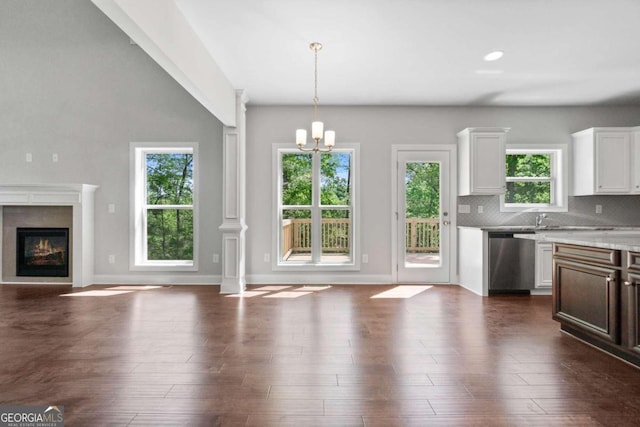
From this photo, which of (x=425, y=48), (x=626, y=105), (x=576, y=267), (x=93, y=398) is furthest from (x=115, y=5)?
(x=626, y=105)

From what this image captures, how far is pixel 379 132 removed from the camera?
19.8 ft

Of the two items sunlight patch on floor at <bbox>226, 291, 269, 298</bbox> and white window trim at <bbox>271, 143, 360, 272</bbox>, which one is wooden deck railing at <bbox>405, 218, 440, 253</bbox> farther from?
sunlight patch on floor at <bbox>226, 291, 269, 298</bbox>

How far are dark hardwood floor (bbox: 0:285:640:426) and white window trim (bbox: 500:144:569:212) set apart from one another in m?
1.89

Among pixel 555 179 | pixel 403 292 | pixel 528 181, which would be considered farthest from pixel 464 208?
pixel 403 292

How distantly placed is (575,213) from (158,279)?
641cm

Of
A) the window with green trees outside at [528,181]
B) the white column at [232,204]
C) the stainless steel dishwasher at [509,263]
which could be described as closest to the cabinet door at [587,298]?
the stainless steel dishwasher at [509,263]

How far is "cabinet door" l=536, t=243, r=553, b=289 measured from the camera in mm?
5254

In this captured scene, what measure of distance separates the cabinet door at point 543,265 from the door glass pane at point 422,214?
1.35 meters

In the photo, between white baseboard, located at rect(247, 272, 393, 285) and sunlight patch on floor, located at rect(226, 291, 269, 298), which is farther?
white baseboard, located at rect(247, 272, 393, 285)

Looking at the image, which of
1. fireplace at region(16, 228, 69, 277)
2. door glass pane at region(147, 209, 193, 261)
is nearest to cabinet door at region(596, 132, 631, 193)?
door glass pane at region(147, 209, 193, 261)

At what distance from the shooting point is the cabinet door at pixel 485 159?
559 cm

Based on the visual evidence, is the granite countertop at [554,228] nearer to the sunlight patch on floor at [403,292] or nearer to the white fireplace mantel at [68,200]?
the sunlight patch on floor at [403,292]

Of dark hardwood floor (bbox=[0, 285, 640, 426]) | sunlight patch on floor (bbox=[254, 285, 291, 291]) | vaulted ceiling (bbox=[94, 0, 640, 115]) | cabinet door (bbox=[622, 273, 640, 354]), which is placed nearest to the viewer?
dark hardwood floor (bbox=[0, 285, 640, 426])

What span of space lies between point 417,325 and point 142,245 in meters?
4.39
